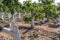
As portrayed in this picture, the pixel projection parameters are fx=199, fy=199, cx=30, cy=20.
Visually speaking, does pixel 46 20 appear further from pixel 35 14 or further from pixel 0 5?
pixel 0 5

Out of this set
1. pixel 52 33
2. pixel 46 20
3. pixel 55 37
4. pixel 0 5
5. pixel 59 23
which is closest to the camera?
pixel 0 5

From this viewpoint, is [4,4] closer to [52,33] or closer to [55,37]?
[55,37]

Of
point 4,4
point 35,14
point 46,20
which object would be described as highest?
point 4,4

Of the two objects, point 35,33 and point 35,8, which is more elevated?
point 35,8

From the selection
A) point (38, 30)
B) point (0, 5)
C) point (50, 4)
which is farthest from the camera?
point (38, 30)

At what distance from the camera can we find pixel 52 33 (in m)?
15.7

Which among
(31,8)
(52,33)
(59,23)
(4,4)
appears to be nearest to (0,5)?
(4,4)

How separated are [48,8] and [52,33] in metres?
5.26

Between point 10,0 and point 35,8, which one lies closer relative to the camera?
point 10,0

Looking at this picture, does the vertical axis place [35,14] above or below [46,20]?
above

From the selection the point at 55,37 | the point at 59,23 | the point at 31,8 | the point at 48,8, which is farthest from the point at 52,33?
the point at 31,8

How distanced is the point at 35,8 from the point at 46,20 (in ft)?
38.8

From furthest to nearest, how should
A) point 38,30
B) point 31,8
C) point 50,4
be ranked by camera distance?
point 38,30
point 50,4
point 31,8

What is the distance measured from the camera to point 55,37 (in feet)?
47.6
